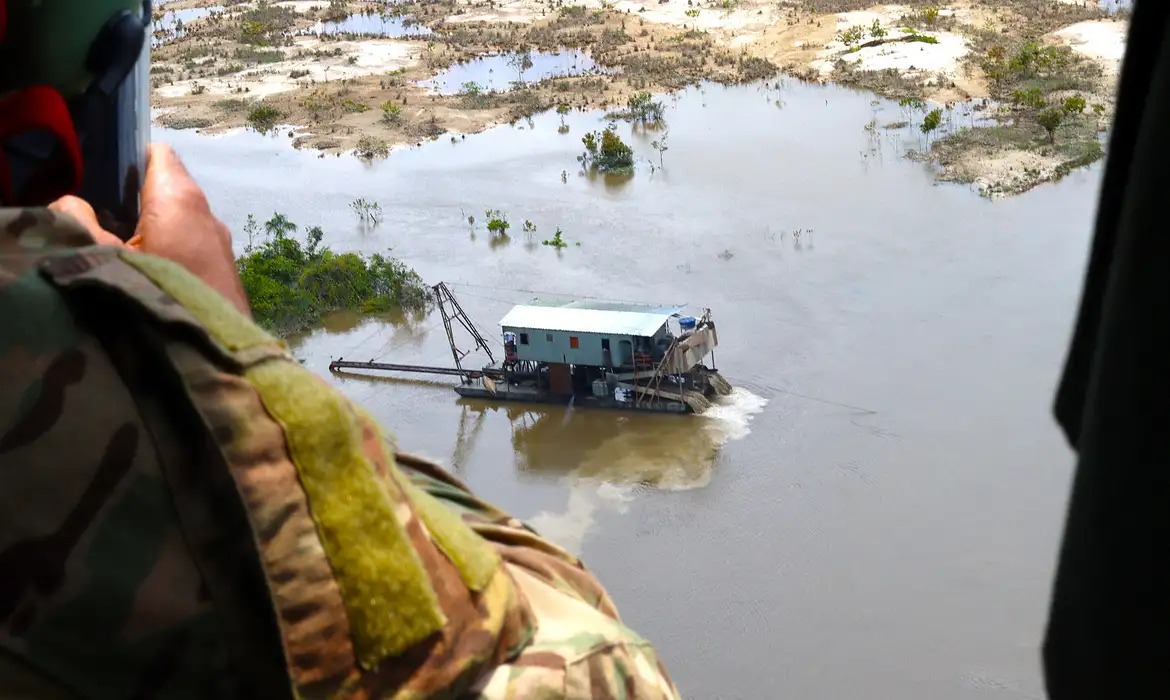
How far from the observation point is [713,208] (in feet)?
57.6

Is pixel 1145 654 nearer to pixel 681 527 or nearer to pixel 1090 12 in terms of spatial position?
pixel 681 527

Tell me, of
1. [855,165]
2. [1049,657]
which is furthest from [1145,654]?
[855,165]

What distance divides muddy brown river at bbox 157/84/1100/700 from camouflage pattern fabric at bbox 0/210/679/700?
530 centimetres

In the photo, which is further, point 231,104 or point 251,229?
point 231,104

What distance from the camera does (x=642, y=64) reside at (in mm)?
25016

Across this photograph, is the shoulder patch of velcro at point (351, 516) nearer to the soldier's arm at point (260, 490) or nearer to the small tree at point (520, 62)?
the soldier's arm at point (260, 490)

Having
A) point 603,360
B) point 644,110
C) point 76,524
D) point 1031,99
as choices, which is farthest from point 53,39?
point 644,110

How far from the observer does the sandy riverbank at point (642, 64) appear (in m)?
20.0

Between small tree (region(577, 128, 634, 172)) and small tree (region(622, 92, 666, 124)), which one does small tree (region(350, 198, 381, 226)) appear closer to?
small tree (region(577, 128, 634, 172))

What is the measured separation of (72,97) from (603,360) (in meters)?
11.9

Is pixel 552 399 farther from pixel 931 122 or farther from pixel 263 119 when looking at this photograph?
pixel 263 119

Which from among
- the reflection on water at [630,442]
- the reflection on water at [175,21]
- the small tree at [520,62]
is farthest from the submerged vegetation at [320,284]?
the reflection on water at [175,21]

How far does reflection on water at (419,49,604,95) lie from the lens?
2477cm

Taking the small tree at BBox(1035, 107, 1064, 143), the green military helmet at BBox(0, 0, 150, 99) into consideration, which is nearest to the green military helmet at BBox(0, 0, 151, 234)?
the green military helmet at BBox(0, 0, 150, 99)
